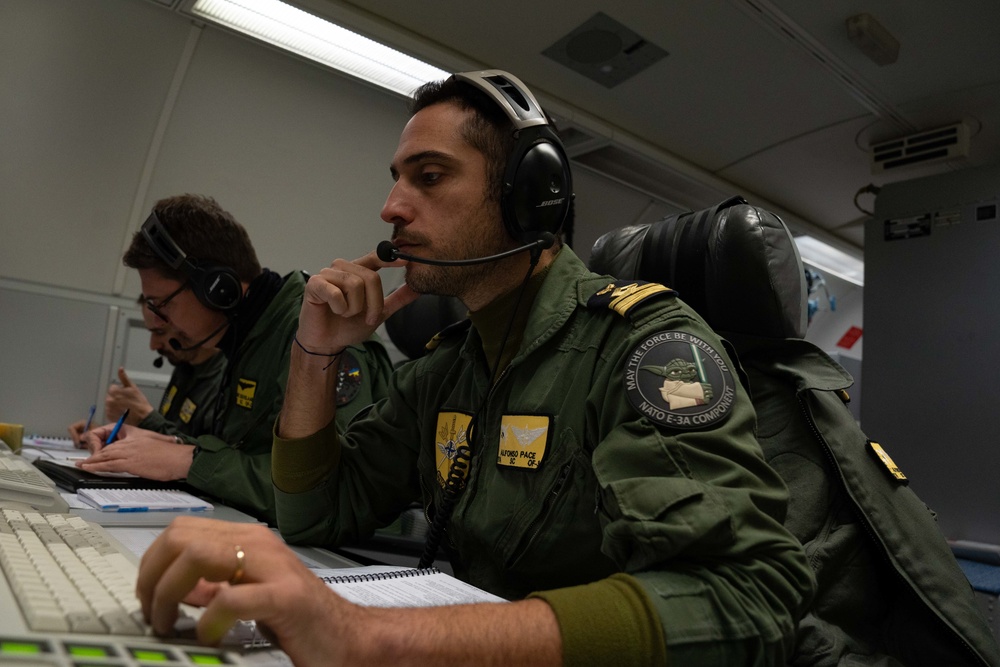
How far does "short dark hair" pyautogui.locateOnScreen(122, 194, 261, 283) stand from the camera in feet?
6.39

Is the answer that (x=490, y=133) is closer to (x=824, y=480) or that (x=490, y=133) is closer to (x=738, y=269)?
(x=738, y=269)

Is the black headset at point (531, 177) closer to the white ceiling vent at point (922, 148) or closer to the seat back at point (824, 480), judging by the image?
the seat back at point (824, 480)

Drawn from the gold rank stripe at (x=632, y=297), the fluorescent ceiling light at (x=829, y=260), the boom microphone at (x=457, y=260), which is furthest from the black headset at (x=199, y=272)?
the fluorescent ceiling light at (x=829, y=260)

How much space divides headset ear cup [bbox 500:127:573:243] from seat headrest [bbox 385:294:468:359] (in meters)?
0.83

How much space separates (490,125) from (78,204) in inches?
93.3

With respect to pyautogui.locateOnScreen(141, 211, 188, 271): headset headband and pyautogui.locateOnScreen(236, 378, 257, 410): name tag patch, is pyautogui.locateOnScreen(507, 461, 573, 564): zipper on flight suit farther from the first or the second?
pyautogui.locateOnScreen(141, 211, 188, 271): headset headband

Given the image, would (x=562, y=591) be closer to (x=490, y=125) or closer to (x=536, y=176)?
(x=536, y=176)

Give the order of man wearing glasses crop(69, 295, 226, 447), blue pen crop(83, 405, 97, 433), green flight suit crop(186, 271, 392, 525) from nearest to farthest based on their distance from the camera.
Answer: green flight suit crop(186, 271, 392, 525)
man wearing glasses crop(69, 295, 226, 447)
blue pen crop(83, 405, 97, 433)

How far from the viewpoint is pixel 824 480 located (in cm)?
100

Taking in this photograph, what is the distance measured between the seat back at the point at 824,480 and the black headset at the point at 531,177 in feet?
0.80

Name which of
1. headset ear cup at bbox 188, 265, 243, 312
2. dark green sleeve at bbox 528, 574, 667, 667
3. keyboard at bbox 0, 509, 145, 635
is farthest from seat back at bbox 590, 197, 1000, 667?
headset ear cup at bbox 188, 265, 243, 312

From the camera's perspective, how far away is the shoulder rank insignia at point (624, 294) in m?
0.91

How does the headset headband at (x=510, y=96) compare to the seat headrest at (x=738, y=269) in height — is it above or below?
above

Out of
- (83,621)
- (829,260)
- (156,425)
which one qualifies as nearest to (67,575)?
(83,621)
